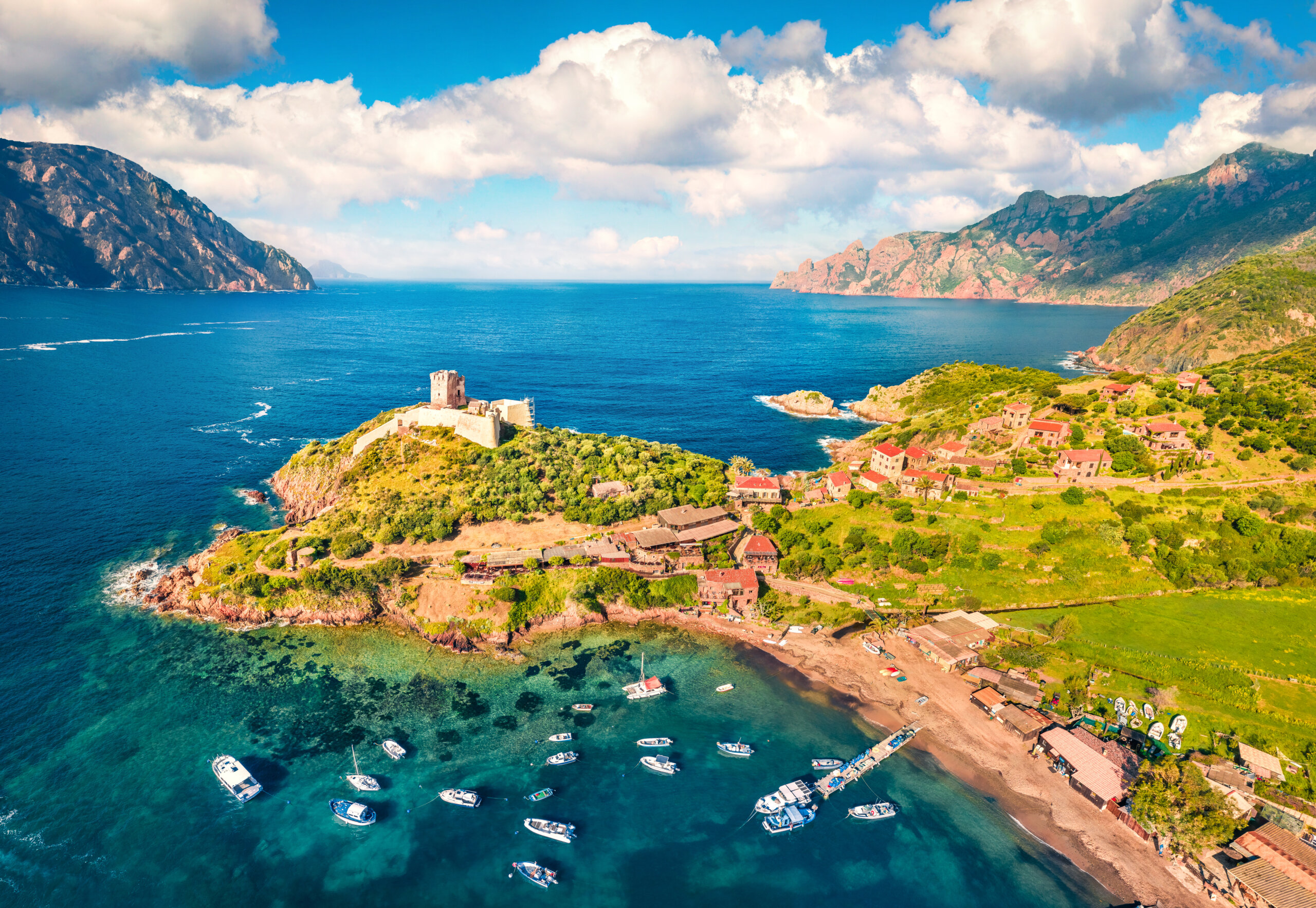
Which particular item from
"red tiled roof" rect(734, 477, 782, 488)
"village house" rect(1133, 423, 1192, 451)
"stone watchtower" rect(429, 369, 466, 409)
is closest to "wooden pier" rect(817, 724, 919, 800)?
"red tiled roof" rect(734, 477, 782, 488)

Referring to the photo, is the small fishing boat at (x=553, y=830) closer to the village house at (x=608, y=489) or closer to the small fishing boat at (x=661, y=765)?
the small fishing boat at (x=661, y=765)

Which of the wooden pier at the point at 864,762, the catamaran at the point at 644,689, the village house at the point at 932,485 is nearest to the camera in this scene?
the wooden pier at the point at 864,762

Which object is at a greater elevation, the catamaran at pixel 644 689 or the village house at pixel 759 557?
the village house at pixel 759 557

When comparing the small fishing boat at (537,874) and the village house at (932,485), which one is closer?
the small fishing boat at (537,874)

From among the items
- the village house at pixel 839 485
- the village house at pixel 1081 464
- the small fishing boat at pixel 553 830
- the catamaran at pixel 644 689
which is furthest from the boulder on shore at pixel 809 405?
the small fishing boat at pixel 553 830

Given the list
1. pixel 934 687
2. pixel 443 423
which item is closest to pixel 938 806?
pixel 934 687

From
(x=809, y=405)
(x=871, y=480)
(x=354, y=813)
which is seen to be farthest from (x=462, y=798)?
(x=809, y=405)
